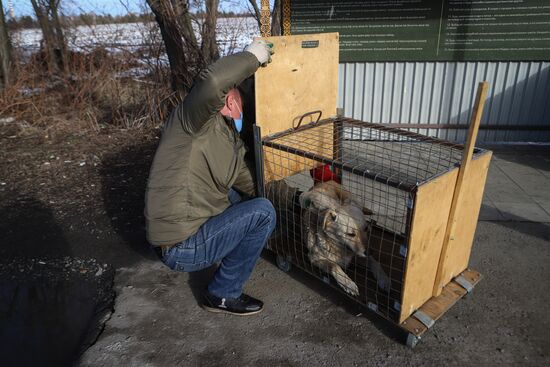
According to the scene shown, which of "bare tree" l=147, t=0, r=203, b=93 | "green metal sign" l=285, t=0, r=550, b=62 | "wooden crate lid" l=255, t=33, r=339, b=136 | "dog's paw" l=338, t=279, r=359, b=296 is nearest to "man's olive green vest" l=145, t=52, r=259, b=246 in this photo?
"wooden crate lid" l=255, t=33, r=339, b=136

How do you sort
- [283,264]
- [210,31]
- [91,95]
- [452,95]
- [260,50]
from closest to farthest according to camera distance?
[260,50], [283,264], [452,95], [210,31], [91,95]

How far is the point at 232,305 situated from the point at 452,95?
478cm

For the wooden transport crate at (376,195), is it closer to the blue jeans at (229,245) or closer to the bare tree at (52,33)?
the blue jeans at (229,245)

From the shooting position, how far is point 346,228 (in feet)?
8.22

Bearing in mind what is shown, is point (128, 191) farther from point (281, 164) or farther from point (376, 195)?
point (376, 195)

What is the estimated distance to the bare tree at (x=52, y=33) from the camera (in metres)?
8.09

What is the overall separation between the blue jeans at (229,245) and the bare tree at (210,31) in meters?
4.63

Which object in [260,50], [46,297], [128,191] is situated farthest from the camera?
[128,191]

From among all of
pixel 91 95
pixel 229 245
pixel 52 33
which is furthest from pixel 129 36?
pixel 229 245

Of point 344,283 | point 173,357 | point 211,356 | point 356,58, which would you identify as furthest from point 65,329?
point 356,58

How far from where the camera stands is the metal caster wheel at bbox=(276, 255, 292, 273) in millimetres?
3043

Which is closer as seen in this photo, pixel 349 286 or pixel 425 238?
pixel 425 238

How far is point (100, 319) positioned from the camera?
8.77 feet

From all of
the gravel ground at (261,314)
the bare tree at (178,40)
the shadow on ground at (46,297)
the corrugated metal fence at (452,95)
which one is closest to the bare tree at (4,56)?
the bare tree at (178,40)
